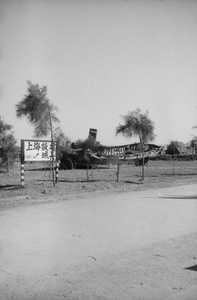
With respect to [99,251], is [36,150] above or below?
above

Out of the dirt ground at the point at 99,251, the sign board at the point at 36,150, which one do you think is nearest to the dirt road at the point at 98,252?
the dirt ground at the point at 99,251

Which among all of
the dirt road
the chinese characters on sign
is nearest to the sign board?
the chinese characters on sign

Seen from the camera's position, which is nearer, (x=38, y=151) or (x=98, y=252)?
(x=98, y=252)

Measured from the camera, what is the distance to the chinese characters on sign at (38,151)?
1557 cm

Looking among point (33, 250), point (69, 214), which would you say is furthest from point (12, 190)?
point (33, 250)

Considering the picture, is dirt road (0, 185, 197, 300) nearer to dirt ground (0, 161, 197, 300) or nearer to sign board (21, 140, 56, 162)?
dirt ground (0, 161, 197, 300)

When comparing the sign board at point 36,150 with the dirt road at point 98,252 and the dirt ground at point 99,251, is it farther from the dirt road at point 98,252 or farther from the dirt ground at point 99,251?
the dirt road at point 98,252

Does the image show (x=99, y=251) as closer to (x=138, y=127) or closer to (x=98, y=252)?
(x=98, y=252)

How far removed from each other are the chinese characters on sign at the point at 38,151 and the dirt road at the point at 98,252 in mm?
6544

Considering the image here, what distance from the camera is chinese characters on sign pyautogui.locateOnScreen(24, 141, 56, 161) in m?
15.6

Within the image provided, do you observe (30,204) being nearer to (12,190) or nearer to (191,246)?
(12,190)

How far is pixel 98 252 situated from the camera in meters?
5.36

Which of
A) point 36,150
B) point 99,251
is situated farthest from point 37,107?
point 99,251

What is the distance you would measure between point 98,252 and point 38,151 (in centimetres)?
1083
